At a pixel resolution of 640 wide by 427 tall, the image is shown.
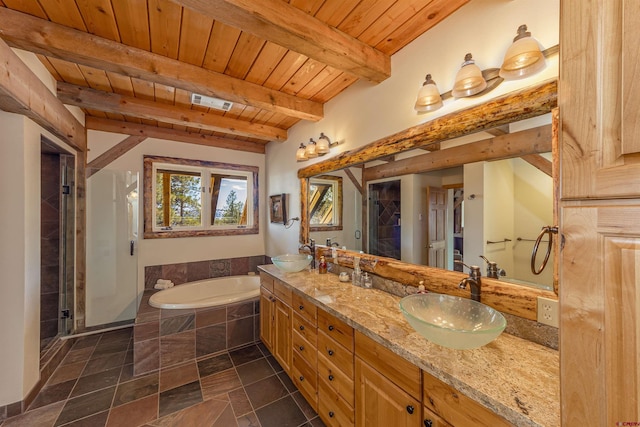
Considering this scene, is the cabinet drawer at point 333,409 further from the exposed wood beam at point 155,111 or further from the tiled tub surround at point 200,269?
the exposed wood beam at point 155,111

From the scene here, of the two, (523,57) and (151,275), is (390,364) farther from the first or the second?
(151,275)

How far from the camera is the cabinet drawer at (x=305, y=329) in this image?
170 cm

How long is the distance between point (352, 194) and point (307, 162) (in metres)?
0.84

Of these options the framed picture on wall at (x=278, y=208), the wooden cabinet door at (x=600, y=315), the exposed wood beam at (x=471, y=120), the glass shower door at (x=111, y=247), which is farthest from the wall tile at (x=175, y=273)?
the wooden cabinet door at (x=600, y=315)

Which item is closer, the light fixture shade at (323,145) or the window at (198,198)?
the light fixture shade at (323,145)

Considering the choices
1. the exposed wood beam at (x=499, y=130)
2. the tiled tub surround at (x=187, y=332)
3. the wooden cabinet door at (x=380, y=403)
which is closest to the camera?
the wooden cabinet door at (x=380, y=403)

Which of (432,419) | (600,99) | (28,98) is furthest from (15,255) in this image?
(600,99)

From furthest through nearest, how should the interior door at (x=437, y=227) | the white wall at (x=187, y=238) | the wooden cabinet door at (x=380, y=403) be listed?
the white wall at (x=187, y=238), the interior door at (x=437, y=227), the wooden cabinet door at (x=380, y=403)

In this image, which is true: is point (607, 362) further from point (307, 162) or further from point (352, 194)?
point (307, 162)

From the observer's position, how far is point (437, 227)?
1616 millimetres

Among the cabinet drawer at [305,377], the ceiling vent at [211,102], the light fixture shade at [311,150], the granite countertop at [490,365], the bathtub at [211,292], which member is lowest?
the cabinet drawer at [305,377]

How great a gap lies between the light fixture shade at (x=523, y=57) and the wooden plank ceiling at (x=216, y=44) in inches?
19.9

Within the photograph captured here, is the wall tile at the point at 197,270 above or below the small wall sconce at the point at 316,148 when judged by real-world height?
below

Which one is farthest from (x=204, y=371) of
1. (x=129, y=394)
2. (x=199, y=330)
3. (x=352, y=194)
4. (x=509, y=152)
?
(x=509, y=152)
